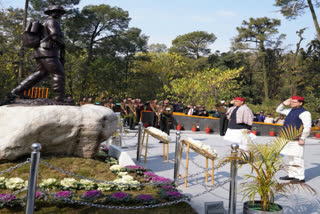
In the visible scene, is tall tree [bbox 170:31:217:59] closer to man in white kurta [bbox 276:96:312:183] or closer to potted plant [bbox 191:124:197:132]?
potted plant [bbox 191:124:197:132]

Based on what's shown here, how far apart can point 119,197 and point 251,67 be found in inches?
1454

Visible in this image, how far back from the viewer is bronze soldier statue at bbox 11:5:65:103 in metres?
6.82

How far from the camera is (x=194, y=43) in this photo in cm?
4703

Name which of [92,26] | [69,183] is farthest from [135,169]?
[92,26]

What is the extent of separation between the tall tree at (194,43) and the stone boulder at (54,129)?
134 ft

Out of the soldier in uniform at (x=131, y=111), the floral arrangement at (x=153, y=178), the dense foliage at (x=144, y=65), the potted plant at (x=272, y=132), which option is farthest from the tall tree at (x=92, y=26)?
the floral arrangement at (x=153, y=178)

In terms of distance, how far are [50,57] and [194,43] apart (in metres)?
41.8

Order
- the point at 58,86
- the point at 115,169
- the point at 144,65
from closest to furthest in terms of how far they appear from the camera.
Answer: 1. the point at 115,169
2. the point at 58,86
3. the point at 144,65

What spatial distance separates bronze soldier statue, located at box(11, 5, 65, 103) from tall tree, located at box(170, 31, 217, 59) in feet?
130

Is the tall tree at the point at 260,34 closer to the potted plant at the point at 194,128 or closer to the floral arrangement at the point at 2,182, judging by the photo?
the potted plant at the point at 194,128

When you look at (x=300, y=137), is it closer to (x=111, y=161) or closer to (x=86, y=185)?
(x=111, y=161)

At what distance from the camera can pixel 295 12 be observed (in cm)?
1819

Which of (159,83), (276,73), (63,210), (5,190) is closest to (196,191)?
(63,210)

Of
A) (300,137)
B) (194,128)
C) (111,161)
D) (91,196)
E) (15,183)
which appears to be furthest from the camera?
(194,128)
